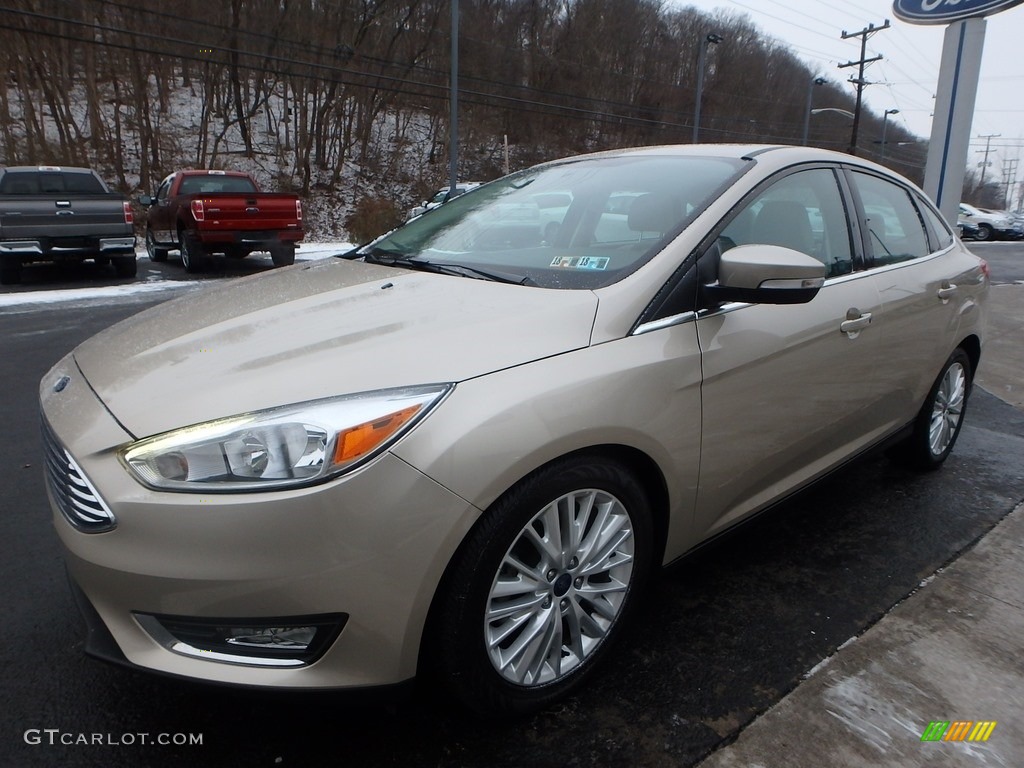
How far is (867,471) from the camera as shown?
4008mm

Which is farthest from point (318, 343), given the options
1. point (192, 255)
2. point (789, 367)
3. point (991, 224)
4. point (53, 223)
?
point (991, 224)

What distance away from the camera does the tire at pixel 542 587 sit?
1.76 metres

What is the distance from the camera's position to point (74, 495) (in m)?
1.76

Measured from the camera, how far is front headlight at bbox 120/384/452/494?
1.60 meters

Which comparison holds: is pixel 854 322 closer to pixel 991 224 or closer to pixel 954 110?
pixel 954 110

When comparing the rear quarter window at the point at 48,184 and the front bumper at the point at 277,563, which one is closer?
the front bumper at the point at 277,563

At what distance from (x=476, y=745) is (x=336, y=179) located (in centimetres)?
3016

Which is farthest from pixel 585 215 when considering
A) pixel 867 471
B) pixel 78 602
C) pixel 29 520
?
pixel 29 520

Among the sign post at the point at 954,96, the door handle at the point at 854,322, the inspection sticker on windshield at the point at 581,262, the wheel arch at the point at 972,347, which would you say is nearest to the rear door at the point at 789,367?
→ the door handle at the point at 854,322

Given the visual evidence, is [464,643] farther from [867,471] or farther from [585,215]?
[867,471]

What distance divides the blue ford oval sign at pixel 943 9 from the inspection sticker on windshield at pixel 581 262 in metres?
8.10

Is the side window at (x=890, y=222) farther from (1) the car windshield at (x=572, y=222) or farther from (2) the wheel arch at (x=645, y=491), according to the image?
(2) the wheel arch at (x=645, y=491)

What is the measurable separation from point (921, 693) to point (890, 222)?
7.16 feet

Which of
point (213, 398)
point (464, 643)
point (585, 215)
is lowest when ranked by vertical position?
point (464, 643)
